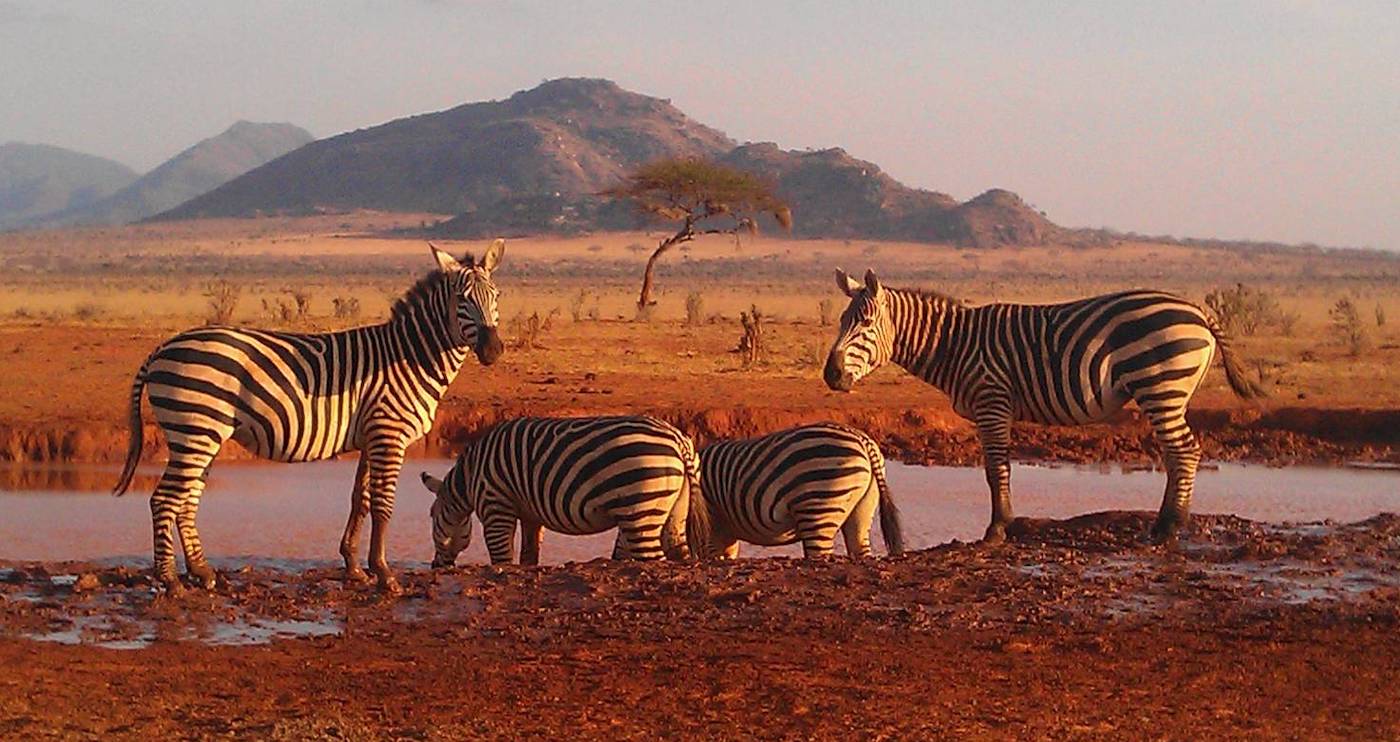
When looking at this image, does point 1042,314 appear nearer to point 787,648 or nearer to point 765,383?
point 787,648

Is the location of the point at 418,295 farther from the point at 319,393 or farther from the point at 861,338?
the point at 861,338

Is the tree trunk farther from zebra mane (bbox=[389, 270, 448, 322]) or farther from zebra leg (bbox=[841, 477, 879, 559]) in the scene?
zebra mane (bbox=[389, 270, 448, 322])

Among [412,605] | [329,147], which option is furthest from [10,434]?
[329,147]

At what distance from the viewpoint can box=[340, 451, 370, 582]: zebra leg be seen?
930 centimetres

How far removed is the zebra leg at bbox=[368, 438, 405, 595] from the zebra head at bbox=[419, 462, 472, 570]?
1.13 meters

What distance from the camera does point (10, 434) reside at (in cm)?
1548

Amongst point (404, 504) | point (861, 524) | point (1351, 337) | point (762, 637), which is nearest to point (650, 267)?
point (1351, 337)

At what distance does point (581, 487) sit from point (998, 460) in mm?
2877

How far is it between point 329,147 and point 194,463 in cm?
15337

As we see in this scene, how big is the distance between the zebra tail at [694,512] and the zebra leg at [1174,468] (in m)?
2.88

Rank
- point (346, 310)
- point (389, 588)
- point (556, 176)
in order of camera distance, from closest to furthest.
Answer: point (389, 588), point (346, 310), point (556, 176)

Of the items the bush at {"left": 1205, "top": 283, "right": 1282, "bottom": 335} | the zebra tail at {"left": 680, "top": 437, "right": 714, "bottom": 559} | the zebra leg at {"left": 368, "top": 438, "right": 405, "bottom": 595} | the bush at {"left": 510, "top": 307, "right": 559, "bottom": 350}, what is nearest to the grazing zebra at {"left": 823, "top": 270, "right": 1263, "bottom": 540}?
the zebra tail at {"left": 680, "top": 437, "right": 714, "bottom": 559}

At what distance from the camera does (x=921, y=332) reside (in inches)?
442

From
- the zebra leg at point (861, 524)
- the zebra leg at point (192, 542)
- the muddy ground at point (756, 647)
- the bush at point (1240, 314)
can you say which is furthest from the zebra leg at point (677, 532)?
the bush at point (1240, 314)
